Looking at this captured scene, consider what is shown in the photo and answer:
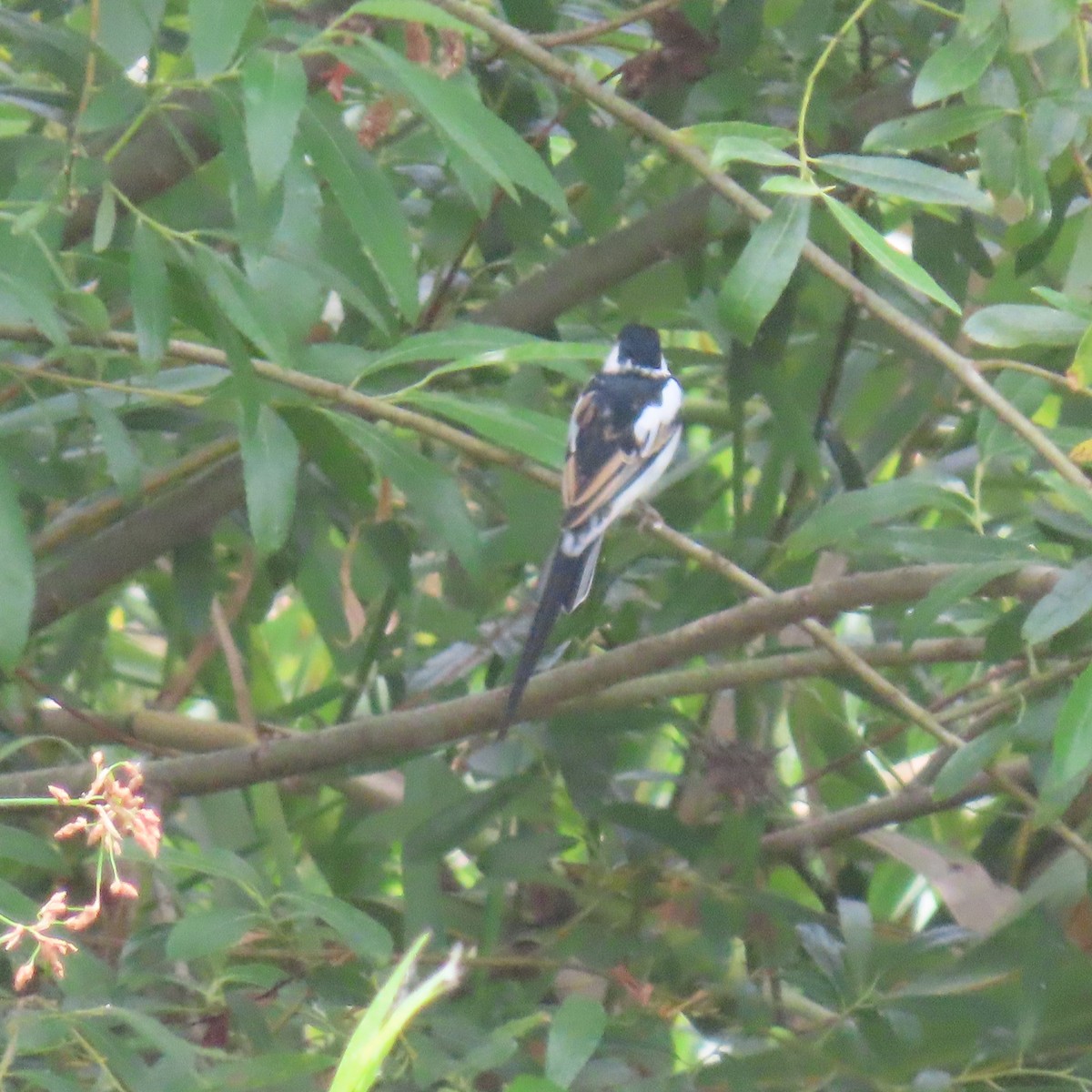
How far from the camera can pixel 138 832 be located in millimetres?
1278

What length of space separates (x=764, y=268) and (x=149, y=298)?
734 millimetres

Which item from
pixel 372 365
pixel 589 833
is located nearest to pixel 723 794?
pixel 589 833

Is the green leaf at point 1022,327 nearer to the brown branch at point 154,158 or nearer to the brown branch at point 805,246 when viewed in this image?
the brown branch at point 805,246

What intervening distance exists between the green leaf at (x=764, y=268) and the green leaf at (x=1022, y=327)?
0.23 meters

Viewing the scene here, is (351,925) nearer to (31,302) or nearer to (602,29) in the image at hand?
(31,302)

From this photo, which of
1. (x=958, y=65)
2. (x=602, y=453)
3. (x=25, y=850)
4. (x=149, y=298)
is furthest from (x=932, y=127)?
(x=25, y=850)

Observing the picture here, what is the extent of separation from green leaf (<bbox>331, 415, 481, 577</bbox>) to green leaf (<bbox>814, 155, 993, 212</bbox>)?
663mm

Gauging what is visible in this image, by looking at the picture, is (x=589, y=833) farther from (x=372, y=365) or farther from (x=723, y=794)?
(x=372, y=365)

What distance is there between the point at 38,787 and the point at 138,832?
122cm

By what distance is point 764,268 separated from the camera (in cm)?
194

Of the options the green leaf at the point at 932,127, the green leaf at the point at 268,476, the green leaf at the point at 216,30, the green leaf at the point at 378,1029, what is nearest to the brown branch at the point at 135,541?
the green leaf at the point at 268,476

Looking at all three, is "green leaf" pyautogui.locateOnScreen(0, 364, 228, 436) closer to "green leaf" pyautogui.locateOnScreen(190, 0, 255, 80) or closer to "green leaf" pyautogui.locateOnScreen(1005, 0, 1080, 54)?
"green leaf" pyautogui.locateOnScreen(190, 0, 255, 80)

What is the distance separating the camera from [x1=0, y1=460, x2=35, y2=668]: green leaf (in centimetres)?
186

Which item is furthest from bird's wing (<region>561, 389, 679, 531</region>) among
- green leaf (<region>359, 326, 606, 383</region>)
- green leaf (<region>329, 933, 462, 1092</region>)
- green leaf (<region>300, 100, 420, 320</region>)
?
green leaf (<region>329, 933, 462, 1092</region>)
